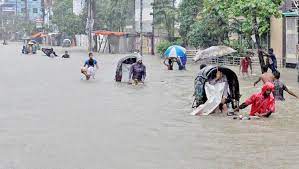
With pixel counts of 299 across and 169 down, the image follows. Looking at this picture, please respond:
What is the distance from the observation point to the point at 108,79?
28516 millimetres

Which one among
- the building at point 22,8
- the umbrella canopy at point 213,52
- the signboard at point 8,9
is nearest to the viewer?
the umbrella canopy at point 213,52

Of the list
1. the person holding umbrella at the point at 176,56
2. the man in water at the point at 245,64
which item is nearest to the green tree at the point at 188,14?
the person holding umbrella at the point at 176,56

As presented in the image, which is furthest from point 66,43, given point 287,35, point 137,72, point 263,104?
point 263,104

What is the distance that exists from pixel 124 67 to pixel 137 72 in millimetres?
1771

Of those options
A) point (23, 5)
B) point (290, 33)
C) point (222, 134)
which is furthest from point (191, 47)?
A: point (23, 5)

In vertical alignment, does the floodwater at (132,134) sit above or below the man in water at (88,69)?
below

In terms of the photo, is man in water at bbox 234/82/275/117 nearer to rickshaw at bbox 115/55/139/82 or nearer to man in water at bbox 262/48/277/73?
man in water at bbox 262/48/277/73

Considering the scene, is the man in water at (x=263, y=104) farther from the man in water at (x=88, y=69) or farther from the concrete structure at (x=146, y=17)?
the concrete structure at (x=146, y=17)

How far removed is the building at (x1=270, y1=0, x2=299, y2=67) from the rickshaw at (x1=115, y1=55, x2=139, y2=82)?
11434 millimetres

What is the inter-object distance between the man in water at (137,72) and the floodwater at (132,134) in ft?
9.61

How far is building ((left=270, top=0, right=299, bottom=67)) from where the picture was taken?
34.9m

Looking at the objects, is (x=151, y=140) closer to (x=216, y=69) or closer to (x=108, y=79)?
(x=216, y=69)

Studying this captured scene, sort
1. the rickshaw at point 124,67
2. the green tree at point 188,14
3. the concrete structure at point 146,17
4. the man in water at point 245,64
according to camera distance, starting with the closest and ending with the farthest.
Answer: the rickshaw at point 124,67 → the man in water at point 245,64 → the green tree at point 188,14 → the concrete structure at point 146,17

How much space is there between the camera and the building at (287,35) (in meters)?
34.9
